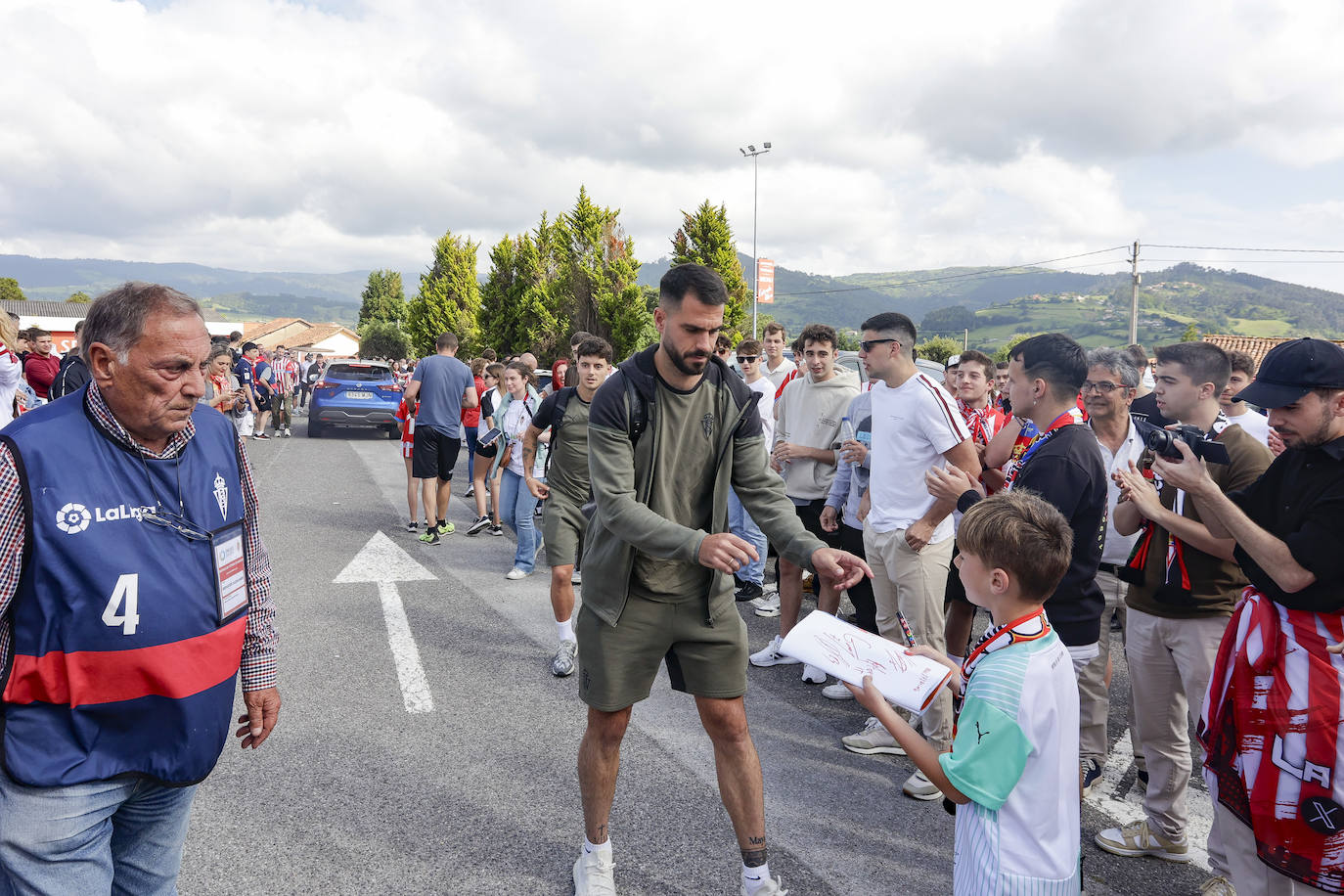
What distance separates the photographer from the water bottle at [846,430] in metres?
5.27

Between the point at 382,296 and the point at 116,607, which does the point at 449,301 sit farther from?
the point at 382,296

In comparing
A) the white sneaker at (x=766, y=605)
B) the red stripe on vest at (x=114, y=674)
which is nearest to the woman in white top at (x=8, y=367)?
the red stripe on vest at (x=114, y=674)

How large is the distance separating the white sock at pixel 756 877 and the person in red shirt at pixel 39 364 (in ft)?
34.2

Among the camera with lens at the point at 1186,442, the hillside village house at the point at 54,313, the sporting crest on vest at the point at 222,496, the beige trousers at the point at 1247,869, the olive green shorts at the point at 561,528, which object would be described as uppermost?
the hillside village house at the point at 54,313

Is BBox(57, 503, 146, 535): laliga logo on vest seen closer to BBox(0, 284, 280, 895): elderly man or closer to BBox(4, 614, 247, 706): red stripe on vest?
BBox(0, 284, 280, 895): elderly man

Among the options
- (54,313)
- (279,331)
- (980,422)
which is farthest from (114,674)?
(279,331)

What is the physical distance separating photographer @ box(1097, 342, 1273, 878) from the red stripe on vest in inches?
119

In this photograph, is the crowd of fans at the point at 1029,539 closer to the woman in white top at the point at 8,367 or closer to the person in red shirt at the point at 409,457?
the woman in white top at the point at 8,367

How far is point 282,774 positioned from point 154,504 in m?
2.48

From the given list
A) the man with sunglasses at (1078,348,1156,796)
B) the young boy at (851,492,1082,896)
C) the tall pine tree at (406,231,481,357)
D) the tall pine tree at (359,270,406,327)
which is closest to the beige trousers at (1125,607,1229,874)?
the man with sunglasses at (1078,348,1156,796)

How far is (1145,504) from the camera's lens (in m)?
3.02

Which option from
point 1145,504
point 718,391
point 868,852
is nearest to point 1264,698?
point 1145,504

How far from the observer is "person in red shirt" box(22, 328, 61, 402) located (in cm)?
976
